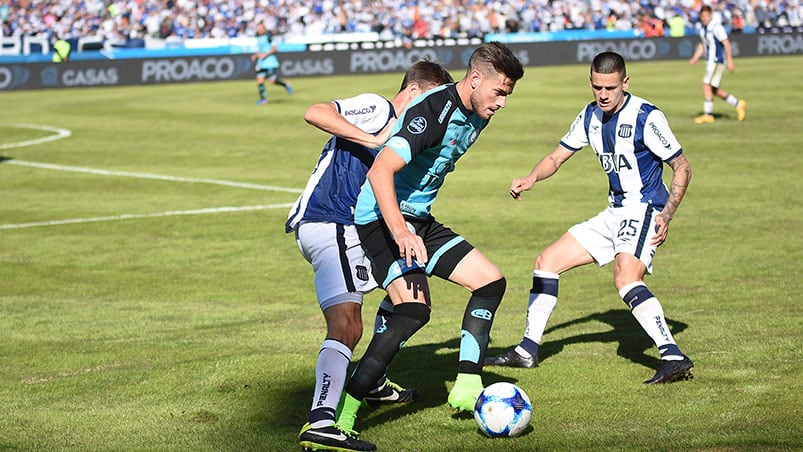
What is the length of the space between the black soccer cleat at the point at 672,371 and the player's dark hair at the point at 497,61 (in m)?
2.43

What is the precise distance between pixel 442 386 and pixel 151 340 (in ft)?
10.2

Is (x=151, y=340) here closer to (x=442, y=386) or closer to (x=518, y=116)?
(x=442, y=386)

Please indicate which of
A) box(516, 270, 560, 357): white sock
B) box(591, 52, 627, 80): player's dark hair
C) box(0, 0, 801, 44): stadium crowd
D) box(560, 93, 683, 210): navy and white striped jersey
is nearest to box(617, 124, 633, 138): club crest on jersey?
box(560, 93, 683, 210): navy and white striped jersey

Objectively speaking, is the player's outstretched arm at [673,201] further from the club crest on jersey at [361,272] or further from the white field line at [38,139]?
the white field line at [38,139]

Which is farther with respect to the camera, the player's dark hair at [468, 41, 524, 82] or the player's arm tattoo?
the player's arm tattoo

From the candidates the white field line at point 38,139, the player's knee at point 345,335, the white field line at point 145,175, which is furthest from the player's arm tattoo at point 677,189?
the white field line at point 38,139

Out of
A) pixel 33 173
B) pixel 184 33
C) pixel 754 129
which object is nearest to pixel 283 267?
pixel 33 173

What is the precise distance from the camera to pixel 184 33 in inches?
1932

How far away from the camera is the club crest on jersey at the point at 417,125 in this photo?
6.06 meters

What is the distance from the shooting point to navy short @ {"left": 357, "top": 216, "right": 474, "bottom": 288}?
636 cm

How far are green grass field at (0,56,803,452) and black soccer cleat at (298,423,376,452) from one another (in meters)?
0.29

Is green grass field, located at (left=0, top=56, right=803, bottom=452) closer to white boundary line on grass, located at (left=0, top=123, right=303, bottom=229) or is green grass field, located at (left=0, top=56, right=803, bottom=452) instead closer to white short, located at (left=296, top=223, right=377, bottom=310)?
white boundary line on grass, located at (left=0, top=123, right=303, bottom=229)

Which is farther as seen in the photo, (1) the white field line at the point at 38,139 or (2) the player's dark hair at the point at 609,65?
(1) the white field line at the point at 38,139

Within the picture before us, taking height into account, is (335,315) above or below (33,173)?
above
